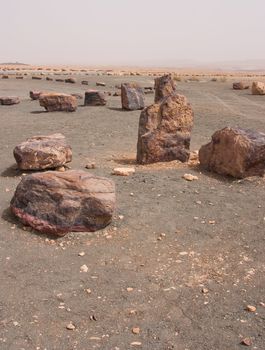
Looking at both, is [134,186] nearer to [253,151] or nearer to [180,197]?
[180,197]

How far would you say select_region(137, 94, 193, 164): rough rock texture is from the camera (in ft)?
35.2

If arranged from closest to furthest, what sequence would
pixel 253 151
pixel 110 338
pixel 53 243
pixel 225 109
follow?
pixel 110 338, pixel 53 243, pixel 253 151, pixel 225 109

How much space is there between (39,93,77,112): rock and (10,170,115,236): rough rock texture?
43.3 ft

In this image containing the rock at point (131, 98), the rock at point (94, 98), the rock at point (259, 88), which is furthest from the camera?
the rock at point (259, 88)

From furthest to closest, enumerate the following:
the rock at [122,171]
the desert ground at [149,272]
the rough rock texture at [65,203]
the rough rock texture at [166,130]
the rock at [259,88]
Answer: the rock at [259,88] → the rough rock texture at [166,130] → the rock at [122,171] → the rough rock texture at [65,203] → the desert ground at [149,272]

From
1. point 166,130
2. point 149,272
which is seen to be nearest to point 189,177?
point 166,130

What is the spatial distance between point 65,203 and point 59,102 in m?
13.8

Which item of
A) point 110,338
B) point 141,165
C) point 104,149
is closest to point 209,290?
point 110,338

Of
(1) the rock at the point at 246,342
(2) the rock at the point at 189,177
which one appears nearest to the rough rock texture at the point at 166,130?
(2) the rock at the point at 189,177

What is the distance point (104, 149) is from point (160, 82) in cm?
331

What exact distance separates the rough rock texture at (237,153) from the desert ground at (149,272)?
22 cm

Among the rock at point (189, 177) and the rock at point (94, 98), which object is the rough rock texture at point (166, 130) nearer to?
the rock at point (189, 177)

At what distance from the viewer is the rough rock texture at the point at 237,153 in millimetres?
9305

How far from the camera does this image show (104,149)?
12.6 m
